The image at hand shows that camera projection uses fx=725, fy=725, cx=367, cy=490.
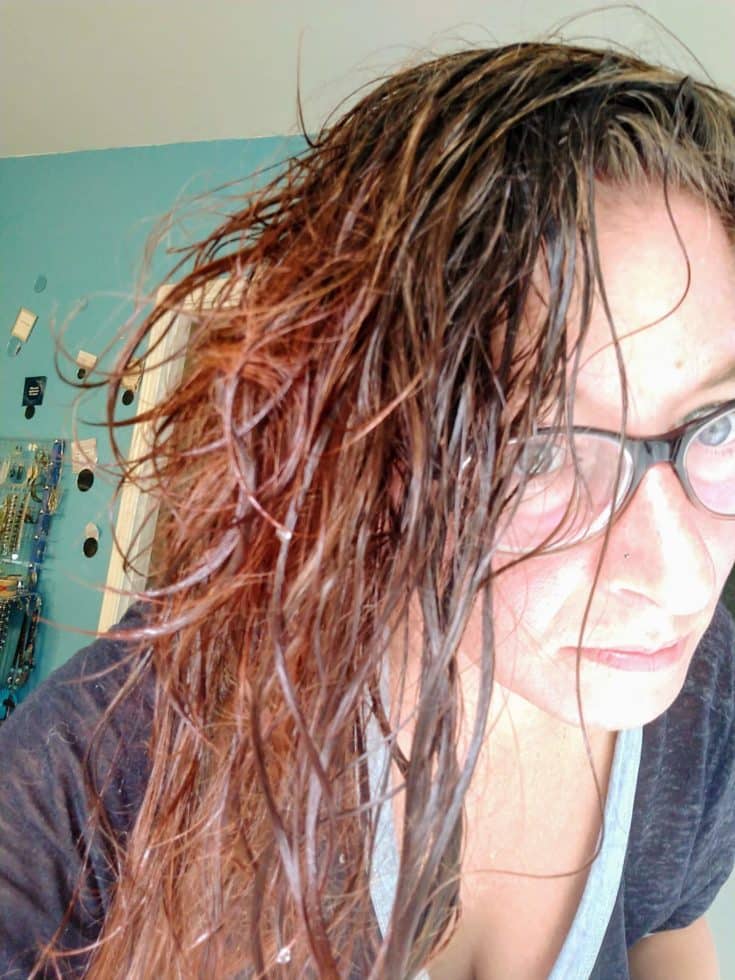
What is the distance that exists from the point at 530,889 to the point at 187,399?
24.9 inches

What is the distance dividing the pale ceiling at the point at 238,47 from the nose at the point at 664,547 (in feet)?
4.52

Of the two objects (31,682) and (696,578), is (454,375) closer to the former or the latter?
(696,578)

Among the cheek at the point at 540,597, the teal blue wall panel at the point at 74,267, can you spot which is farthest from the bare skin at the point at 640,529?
the teal blue wall panel at the point at 74,267

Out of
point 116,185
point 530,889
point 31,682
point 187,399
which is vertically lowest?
point 31,682

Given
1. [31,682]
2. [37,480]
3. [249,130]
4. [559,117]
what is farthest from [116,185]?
[559,117]

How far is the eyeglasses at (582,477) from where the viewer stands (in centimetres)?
51

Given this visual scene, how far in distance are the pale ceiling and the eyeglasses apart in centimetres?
136

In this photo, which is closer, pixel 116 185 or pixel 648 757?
pixel 648 757

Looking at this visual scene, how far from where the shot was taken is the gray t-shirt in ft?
1.94

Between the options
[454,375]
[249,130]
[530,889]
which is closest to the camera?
[454,375]

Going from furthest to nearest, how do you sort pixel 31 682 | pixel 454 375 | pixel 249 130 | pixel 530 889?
pixel 31 682 < pixel 249 130 < pixel 530 889 < pixel 454 375

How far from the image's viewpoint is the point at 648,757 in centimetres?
82

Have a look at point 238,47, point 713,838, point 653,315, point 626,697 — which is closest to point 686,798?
point 713,838

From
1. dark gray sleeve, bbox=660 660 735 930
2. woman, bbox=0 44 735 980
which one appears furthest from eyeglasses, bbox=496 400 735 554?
dark gray sleeve, bbox=660 660 735 930
